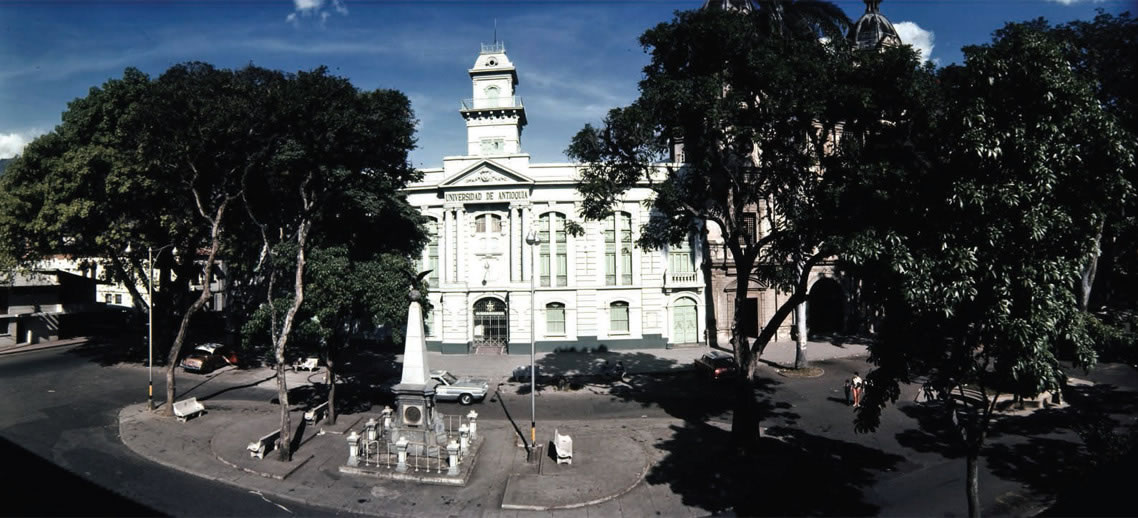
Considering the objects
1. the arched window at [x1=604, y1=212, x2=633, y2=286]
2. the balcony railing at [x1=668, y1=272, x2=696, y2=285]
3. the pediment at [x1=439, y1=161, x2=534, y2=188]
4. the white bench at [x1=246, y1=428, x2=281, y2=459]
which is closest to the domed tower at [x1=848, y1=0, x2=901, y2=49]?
the balcony railing at [x1=668, y1=272, x2=696, y2=285]

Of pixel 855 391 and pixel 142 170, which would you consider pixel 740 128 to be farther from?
pixel 142 170

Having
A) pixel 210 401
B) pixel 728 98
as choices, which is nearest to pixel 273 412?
pixel 210 401

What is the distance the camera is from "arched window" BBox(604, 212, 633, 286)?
121ft

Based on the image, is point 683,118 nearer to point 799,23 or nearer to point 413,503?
point 413,503

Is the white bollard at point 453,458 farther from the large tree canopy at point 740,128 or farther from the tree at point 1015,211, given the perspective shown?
the tree at point 1015,211

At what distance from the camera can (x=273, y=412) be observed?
22859 millimetres

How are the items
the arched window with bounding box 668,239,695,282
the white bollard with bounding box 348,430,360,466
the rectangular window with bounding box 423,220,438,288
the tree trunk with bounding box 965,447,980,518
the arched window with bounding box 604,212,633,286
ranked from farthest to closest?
the arched window with bounding box 668,239,695,282, the rectangular window with bounding box 423,220,438,288, the arched window with bounding box 604,212,633,286, the white bollard with bounding box 348,430,360,466, the tree trunk with bounding box 965,447,980,518

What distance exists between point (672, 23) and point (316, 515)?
60.6ft

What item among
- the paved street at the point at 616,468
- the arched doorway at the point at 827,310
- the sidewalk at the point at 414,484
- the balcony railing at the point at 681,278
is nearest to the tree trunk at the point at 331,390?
the sidewalk at the point at 414,484

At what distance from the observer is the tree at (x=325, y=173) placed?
20.5m

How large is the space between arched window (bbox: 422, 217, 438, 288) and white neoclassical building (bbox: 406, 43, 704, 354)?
0.30 ft

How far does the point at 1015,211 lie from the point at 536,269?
97.2 ft

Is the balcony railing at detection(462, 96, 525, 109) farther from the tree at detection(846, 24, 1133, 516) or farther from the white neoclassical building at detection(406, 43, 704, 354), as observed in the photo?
the tree at detection(846, 24, 1133, 516)

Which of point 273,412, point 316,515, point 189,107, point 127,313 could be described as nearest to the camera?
point 316,515
